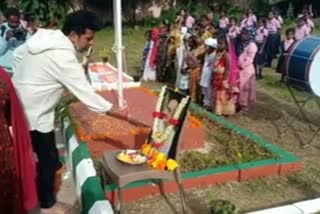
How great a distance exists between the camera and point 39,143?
405 cm

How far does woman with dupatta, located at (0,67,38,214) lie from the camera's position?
281 centimetres

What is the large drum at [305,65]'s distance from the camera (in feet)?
21.0

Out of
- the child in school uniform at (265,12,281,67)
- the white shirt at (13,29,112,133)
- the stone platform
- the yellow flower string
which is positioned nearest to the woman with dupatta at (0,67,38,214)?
the white shirt at (13,29,112,133)

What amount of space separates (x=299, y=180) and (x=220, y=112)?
9.27ft

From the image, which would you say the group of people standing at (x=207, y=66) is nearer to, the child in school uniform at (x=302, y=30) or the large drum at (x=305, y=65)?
the large drum at (x=305, y=65)

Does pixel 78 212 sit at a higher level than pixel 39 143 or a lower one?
lower

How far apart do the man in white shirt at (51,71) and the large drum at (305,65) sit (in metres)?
3.36

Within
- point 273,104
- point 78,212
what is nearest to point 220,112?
point 273,104

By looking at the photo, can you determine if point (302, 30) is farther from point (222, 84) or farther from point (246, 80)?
point (222, 84)

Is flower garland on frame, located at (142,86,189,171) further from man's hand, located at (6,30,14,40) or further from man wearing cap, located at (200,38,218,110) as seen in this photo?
man wearing cap, located at (200,38,218,110)

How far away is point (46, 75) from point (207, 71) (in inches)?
189

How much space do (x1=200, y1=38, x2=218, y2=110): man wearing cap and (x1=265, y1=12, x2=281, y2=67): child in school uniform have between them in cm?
528

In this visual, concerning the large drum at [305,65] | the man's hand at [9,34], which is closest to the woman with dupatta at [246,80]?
the large drum at [305,65]

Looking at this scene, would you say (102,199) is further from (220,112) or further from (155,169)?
(220,112)
